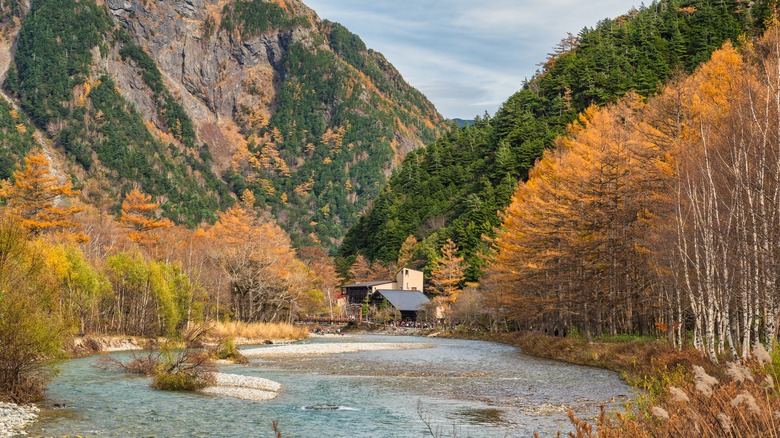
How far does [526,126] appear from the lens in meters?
124

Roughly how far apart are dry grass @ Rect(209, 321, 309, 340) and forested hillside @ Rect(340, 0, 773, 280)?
30.4m

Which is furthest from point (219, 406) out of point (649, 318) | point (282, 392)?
point (649, 318)

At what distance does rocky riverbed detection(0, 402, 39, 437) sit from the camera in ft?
58.1

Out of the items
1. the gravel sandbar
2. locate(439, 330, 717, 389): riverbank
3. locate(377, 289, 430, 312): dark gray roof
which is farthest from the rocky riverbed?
locate(377, 289, 430, 312): dark gray roof

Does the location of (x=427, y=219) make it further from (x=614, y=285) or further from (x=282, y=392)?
(x=282, y=392)

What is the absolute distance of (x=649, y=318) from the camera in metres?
54.6

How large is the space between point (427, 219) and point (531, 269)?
8668 cm

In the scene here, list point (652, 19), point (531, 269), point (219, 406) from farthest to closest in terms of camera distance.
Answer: point (652, 19)
point (531, 269)
point (219, 406)

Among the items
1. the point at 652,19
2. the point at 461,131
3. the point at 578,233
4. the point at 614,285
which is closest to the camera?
the point at 614,285

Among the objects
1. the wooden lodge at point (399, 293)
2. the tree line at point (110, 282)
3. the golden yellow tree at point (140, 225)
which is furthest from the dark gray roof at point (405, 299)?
the golden yellow tree at point (140, 225)

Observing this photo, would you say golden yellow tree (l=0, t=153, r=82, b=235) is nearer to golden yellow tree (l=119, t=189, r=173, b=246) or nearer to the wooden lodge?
golden yellow tree (l=119, t=189, r=173, b=246)

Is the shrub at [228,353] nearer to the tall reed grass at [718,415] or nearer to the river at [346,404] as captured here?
the river at [346,404]

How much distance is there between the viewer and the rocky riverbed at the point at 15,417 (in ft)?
58.1

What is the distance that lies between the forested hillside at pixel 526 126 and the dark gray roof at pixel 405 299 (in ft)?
30.7
